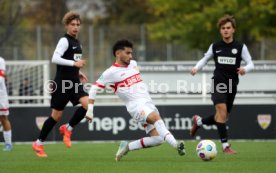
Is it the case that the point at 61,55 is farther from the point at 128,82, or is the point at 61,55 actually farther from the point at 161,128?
the point at 161,128

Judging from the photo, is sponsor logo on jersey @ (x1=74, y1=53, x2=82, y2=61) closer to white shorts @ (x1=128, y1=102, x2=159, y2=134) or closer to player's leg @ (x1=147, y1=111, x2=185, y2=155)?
white shorts @ (x1=128, y1=102, x2=159, y2=134)

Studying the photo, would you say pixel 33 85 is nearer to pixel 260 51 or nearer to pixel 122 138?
pixel 122 138

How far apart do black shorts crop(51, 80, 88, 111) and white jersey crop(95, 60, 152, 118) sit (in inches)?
54.1

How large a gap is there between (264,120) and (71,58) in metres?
6.96

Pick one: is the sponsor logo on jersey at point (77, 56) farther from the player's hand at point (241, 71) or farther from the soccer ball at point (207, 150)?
the soccer ball at point (207, 150)

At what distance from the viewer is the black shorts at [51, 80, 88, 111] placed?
13672 mm

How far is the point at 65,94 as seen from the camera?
13695 mm

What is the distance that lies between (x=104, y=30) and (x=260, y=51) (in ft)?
22.3

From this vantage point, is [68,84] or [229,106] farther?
[229,106]

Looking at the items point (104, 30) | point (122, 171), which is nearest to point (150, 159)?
point (122, 171)

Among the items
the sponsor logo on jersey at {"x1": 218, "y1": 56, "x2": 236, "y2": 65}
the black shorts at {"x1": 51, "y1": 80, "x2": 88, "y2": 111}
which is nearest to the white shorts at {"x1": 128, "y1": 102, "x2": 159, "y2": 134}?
the black shorts at {"x1": 51, "y1": 80, "x2": 88, "y2": 111}

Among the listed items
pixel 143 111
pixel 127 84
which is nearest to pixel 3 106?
pixel 127 84

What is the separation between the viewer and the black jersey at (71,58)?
1362cm

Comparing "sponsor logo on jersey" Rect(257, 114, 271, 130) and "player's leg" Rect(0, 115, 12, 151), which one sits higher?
"player's leg" Rect(0, 115, 12, 151)
